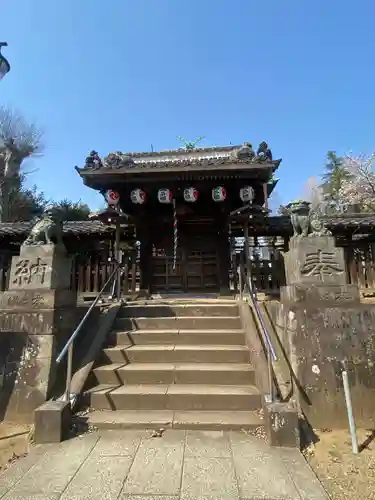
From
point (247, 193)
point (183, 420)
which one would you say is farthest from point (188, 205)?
point (183, 420)

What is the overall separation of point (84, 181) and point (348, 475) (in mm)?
9612

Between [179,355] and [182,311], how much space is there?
1497 millimetres

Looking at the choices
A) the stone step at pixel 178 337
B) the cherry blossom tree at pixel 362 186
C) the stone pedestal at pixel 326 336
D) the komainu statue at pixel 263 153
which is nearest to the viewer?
the stone pedestal at pixel 326 336

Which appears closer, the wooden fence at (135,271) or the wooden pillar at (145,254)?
the wooden fence at (135,271)

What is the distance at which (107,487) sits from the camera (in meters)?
3.02

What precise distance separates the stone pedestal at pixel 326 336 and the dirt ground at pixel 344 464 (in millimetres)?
358

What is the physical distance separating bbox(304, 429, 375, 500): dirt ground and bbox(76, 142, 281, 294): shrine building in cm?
649

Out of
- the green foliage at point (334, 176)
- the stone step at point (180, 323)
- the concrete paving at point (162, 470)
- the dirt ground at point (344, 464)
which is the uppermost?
the green foliage at point (334, 176)

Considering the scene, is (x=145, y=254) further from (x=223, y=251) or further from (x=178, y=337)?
(x=178, y=337)

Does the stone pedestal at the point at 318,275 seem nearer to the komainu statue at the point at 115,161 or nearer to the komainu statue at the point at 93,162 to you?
the komainu statue at the point at 115,161

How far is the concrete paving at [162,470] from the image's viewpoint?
2934 mm

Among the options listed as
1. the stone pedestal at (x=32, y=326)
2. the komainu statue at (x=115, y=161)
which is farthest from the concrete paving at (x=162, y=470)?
the komainu statue at (x=115, y=161)

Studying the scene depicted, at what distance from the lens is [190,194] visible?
9.94 m

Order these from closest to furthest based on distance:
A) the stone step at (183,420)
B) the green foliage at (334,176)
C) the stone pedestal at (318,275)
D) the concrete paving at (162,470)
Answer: the concrete paving at (162,470), the stone step at (183,420), the stone pedestal at (318,275), the green foliage at (334,176)
